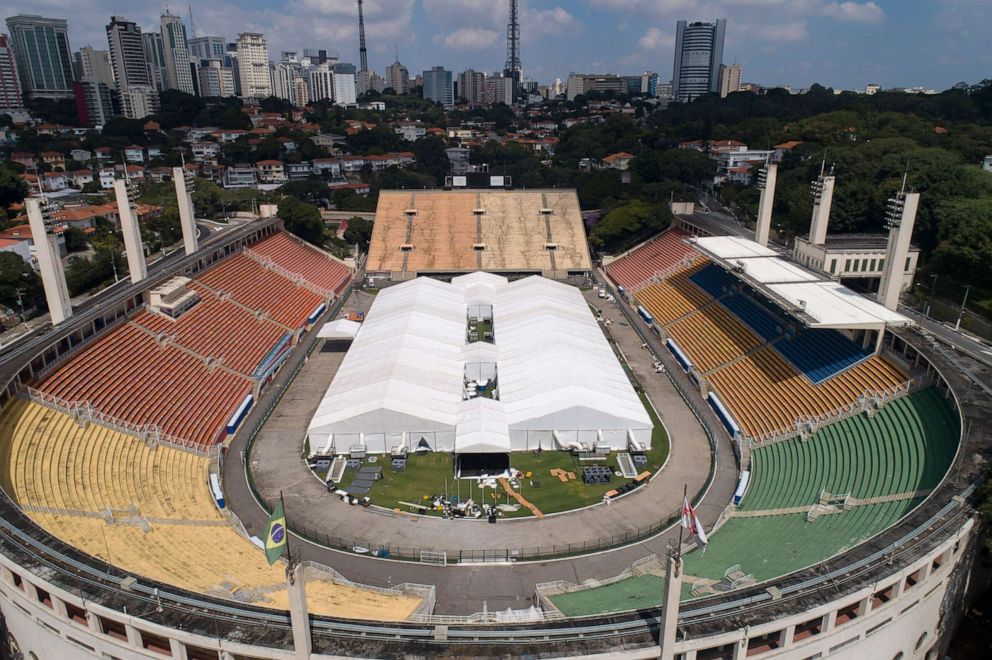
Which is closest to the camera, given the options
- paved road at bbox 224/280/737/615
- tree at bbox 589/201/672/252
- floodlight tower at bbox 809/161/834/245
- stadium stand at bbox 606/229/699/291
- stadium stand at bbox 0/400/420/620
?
stadium stand at bbox 0/400/420/620

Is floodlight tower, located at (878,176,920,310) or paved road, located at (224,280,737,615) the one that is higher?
floodlight tower, located at (878,176,920,310)

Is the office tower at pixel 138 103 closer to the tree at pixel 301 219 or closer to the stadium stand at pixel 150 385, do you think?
the tree at pixel 301 219

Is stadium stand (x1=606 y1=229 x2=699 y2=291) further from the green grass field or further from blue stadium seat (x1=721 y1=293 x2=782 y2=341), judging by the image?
the green grass field

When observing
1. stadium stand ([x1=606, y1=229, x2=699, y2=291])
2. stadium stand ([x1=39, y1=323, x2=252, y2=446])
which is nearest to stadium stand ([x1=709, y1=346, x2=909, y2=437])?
stadium stand ([x1=606, y1=229, x2=699, y2=291])

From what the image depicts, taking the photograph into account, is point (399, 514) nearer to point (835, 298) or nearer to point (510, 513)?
point (510, 513)

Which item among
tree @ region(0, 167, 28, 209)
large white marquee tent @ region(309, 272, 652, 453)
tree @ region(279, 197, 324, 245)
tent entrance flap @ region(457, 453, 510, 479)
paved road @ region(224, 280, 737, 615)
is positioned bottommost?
paved road @ region(224, 280, 737, 615)

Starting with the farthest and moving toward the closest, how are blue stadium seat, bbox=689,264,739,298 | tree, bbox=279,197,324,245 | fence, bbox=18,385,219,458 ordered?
tree, bbox=279,197,324,245 → blue stadium seat, bbox=689,264,739,298 → fence, bbox=18,385,219,458

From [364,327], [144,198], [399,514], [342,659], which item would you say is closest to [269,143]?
[144,198]
